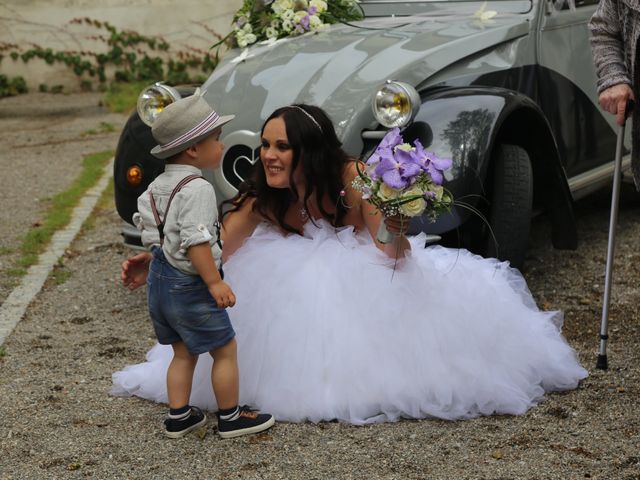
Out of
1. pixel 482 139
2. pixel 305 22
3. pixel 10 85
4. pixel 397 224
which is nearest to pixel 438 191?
pixel 397 224

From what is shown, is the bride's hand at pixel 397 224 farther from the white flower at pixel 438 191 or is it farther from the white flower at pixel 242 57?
the white flower at pixel 242 57

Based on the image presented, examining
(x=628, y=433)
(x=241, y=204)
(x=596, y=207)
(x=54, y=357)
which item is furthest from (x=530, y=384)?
(x=596, y=207)

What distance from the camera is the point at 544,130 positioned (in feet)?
18.0

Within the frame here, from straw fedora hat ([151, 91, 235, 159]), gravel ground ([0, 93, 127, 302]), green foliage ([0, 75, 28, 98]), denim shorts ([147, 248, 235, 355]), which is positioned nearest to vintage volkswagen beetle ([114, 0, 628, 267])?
straw fedora hat ([151, 91, 235, 159])

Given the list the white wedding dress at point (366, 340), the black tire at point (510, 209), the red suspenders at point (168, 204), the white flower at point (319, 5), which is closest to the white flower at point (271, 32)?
the white flower at point (319, 5)

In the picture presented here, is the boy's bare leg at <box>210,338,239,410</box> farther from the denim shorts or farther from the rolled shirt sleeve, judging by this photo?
the rolled shirt sleeve

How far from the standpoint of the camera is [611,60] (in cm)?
411

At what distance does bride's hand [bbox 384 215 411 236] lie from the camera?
12.7 ft

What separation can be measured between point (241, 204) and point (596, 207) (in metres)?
4.15

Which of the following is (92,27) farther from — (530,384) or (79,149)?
(530,384)

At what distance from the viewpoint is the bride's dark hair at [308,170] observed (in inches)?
162

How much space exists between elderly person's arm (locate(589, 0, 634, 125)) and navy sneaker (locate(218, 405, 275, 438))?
→ 181 centimetres

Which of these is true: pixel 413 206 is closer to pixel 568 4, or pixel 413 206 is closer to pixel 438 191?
pixel 438 191

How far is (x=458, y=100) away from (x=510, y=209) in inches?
23.2
